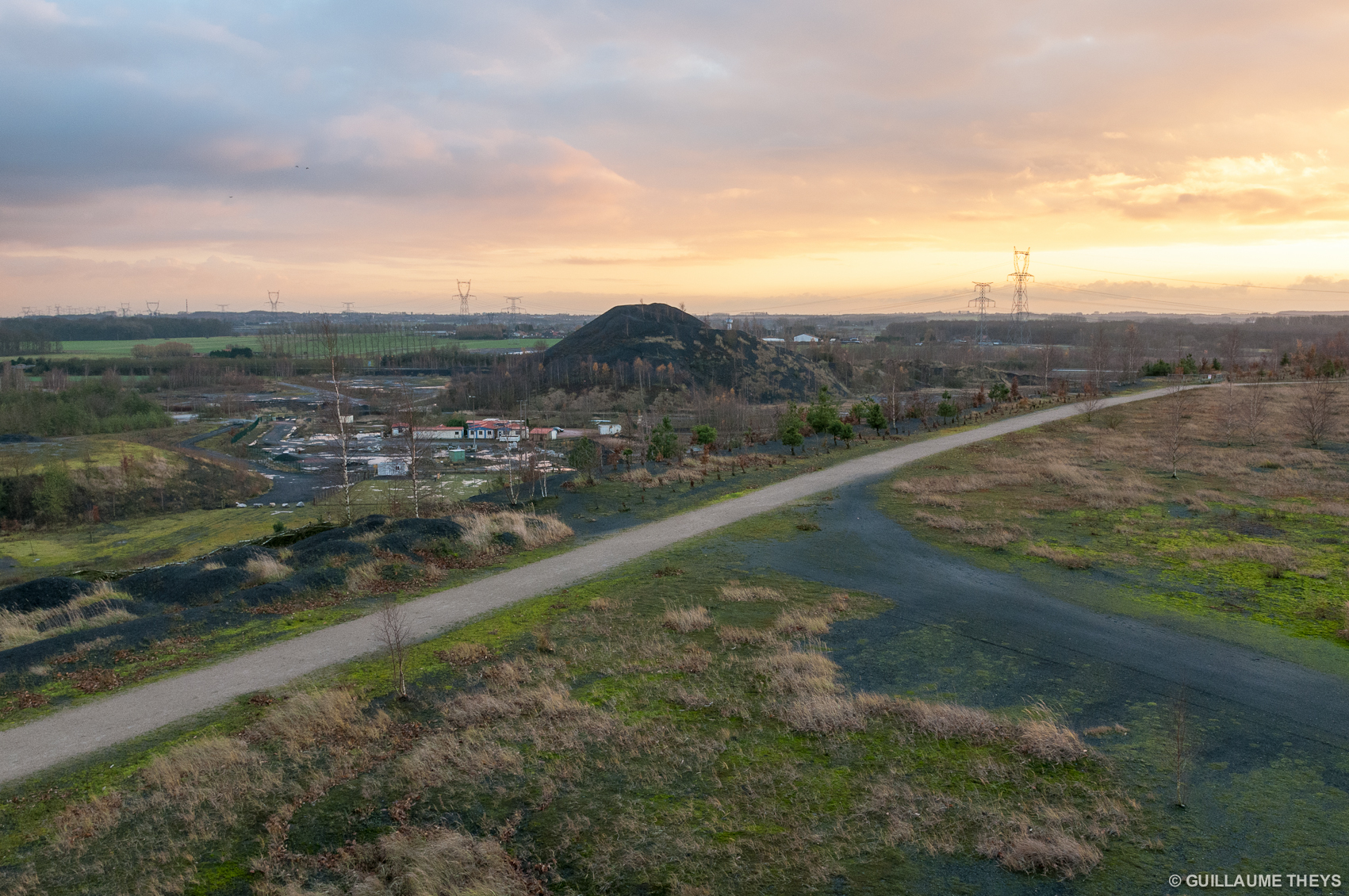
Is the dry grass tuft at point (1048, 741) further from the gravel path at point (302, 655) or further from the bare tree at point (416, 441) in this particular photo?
the bare tree at point (416, 441)

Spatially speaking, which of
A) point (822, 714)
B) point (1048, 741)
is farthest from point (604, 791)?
point (1048, 741)

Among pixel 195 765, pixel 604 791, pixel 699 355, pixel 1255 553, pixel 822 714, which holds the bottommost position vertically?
pixel 604 791

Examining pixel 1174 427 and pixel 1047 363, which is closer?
pixel 1174 427

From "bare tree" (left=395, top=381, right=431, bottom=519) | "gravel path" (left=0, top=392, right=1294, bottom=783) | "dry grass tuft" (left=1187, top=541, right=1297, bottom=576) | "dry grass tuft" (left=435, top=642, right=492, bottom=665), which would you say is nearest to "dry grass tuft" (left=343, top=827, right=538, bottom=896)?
"dry grass tuft" (left=435, top=642, right=492, bottom=665)

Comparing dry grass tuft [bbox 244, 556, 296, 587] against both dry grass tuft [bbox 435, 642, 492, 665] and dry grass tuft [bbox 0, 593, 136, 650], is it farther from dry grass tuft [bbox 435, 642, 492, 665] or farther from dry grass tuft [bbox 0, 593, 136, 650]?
dry grass tuft [bbox 435, 642, 492, 665]

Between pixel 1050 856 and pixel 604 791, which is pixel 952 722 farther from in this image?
pixel 604 791

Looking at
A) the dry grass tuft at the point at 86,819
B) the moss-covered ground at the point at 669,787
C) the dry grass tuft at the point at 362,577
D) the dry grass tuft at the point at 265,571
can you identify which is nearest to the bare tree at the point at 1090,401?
the moss-covered ground at the point at 669,787
